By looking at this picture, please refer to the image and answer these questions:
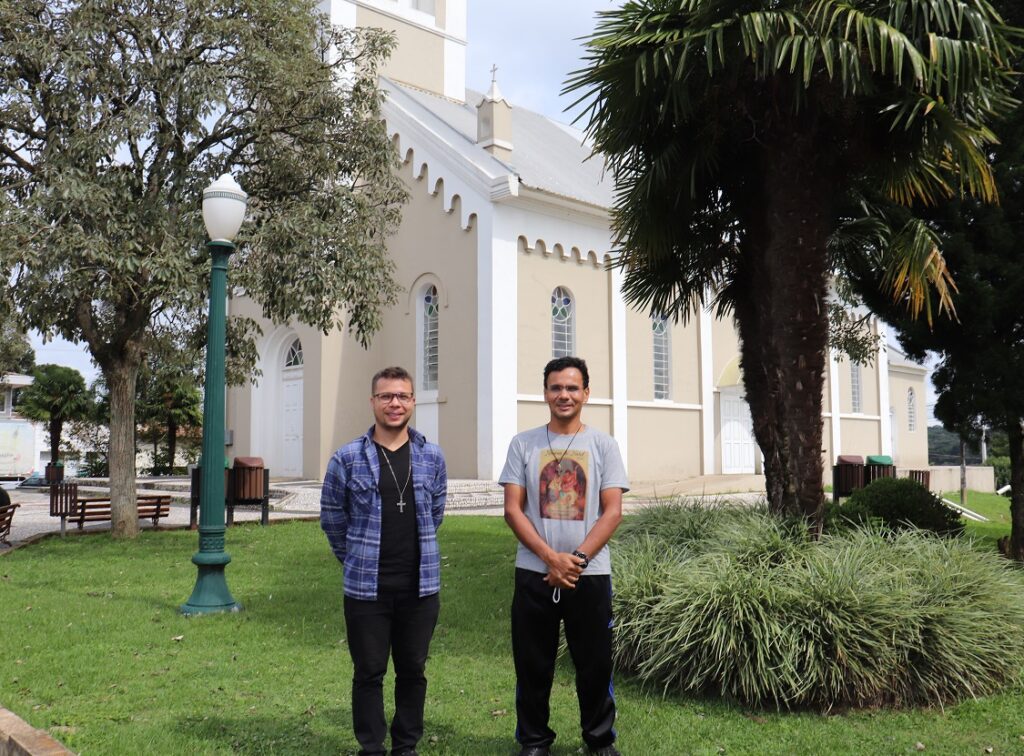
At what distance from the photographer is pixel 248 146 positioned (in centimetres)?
1229

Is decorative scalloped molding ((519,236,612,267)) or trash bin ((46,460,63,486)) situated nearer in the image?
decorative scalloped molding ((519,236,612,267))

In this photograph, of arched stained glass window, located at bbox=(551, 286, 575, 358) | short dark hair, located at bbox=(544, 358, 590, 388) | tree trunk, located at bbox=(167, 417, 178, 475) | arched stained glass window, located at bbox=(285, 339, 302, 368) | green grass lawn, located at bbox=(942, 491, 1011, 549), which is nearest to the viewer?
short dark hair, located at bbox=(544, 358, 590, 388)

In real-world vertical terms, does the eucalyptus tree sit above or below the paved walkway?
above

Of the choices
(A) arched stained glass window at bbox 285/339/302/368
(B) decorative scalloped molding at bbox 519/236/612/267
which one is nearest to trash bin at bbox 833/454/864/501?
(B) decorative scalloped molding at bbox 519/236/612/267

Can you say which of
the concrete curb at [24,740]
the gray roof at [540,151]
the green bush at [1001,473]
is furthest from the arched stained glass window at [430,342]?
the green bush at [1001,473]

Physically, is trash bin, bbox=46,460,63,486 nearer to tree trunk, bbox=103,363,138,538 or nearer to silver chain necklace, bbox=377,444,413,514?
tree trunk, bbox=103,363,138,538

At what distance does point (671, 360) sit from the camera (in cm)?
2388

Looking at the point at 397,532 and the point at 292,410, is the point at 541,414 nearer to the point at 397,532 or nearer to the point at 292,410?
the point at 292,410

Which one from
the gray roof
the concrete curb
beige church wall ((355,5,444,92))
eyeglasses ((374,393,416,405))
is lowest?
the concrete curb

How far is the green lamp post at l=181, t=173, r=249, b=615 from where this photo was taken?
746 centimetres

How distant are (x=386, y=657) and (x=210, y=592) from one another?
164 inches

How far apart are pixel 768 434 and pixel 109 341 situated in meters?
9.79

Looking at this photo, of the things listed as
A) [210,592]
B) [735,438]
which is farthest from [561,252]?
[210,592]

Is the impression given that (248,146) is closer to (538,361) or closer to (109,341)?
(109,341)
